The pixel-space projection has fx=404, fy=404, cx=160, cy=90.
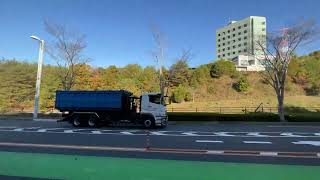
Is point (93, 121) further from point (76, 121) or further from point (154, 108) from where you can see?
point (154, 108)

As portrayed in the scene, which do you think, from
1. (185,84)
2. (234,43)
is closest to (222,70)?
(185,84)

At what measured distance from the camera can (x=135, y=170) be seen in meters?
6.38

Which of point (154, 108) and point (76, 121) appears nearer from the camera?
point (154, 108)

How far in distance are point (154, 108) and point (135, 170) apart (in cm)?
1866

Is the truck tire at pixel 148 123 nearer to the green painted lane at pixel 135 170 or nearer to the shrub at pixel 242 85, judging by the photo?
the green painted lane at pixel 135 170

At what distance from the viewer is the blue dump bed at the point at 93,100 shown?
25.6 m

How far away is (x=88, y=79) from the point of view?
50.1 metres

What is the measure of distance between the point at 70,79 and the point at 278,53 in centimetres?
1910

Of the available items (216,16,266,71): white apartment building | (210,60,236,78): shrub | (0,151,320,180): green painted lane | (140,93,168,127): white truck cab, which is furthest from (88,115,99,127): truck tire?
(216,16,266,71): white apartment building

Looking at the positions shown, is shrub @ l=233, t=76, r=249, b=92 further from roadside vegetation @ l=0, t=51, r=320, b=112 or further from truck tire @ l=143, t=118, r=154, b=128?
truck tire @ l=143, t=118, r=154, b=128

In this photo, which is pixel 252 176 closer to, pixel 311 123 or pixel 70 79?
pixel 311 123

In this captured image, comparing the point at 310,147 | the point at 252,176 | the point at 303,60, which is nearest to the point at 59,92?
the point at 310,147

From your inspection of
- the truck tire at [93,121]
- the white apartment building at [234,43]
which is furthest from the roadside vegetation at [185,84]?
the truck tire at [93,121]

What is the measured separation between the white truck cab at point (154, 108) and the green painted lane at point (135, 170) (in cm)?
1758
